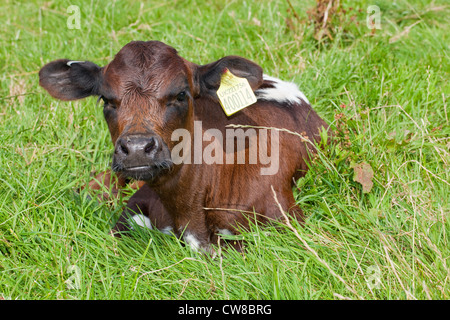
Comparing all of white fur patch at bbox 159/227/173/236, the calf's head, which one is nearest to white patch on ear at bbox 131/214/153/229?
white fur patch at bbox 159/227/173/236

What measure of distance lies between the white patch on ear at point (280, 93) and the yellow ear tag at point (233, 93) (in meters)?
0.66

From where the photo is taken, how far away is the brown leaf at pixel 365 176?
14.7 ft

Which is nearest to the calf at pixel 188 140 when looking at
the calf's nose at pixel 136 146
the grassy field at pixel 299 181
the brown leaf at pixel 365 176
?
the calf's nose at pixel 136 146

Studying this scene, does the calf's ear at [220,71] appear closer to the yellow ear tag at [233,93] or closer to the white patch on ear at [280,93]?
the yellow ear tag at [233,93]

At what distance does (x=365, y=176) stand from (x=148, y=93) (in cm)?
174

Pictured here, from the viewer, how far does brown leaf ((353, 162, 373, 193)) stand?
14.7ft

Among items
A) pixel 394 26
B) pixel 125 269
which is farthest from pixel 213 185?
pixel 394 26

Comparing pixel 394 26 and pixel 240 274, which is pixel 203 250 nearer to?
pixel 240 274

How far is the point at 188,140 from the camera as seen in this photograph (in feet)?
14.4

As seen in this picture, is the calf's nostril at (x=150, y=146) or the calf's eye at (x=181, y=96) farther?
the calf's eye at (x=181, y=96)

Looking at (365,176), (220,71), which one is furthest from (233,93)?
(365,176)

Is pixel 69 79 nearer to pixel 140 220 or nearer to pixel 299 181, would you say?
pixel 140 220

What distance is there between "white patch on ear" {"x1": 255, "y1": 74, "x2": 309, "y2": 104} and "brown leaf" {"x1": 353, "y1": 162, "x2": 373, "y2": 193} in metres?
1.12

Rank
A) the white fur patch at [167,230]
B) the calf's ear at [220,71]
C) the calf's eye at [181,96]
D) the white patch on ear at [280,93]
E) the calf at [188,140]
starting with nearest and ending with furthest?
the calf at [188,140] → the calf's eye at [181,96] → the calf's ear at [220,71] → the white fur patch at [167,230] → the white patch on ear at [280,93]
